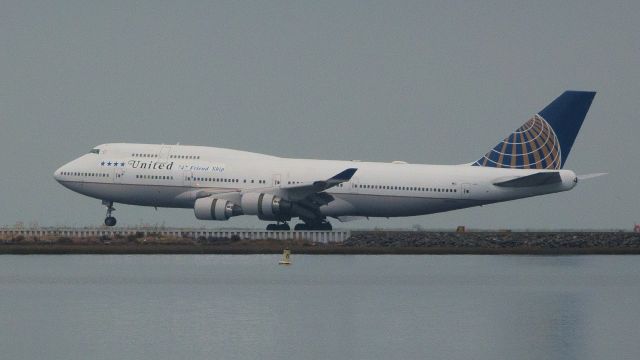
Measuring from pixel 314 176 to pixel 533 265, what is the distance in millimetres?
14885

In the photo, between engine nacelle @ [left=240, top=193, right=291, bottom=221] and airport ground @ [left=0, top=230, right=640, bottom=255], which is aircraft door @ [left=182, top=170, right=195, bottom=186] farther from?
airport ground @ [left=0, top=230, right=640, bottom=255]

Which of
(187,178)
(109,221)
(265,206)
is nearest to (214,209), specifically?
(265,206)

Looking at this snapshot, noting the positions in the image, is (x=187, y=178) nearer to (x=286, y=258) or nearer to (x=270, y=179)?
(x=270, y=179)

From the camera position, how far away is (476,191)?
258ft

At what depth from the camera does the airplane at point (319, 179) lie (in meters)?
78.2

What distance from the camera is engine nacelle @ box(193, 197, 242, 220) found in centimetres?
7788

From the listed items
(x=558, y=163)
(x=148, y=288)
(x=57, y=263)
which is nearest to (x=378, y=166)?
(x=558, y=163)

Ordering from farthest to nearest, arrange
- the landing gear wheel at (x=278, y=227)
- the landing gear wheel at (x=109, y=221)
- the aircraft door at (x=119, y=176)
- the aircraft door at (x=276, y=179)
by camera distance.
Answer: the landing gear wheel at (x=109, y=221), the aircraft door at (x=119, y=176), the aircraft door at (x=276, y=179), the landing gear wheel at (x=278, y=227)

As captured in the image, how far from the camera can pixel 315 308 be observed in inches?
1992

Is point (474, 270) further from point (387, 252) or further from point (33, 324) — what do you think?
point (33, 324)

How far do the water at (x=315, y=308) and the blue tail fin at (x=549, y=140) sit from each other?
9.93m

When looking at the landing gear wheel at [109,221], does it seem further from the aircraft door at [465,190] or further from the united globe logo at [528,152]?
the united globe logo at [528,152]

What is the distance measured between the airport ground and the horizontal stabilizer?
9.82 feet

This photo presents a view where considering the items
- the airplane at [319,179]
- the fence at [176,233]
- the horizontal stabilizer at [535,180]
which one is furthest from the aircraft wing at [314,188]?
the horizontal stabilizer at [535,180]
